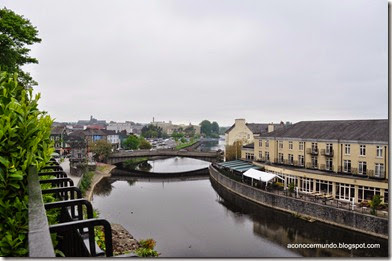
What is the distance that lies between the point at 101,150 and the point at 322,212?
2579 centimetres

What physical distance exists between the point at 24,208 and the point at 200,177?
28.8 m

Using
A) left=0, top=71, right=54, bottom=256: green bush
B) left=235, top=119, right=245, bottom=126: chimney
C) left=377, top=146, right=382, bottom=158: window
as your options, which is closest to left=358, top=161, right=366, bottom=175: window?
left=377, top=146, right=382, bottom=158: window

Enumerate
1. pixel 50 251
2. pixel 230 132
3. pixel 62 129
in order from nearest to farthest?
1. pixel 50 251
2. pixel 230 132
3. pixel 62 129

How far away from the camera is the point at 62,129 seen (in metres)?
41.2

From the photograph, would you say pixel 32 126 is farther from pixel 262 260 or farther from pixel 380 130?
pixel 380 130

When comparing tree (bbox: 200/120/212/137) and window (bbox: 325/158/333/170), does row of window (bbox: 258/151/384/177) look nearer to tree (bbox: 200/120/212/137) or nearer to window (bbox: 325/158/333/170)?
window (bbox: 325/158/333/170)

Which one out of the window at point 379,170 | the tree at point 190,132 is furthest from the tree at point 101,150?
the tree at point 190,132

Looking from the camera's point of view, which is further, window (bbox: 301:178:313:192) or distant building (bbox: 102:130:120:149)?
distant building (bbox: 102:130:120:149)

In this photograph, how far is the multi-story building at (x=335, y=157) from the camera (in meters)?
15.2

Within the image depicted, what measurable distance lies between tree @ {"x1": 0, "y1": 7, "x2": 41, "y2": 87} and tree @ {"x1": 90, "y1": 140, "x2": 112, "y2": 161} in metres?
23.6

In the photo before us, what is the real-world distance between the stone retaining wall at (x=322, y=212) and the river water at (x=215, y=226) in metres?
0.35

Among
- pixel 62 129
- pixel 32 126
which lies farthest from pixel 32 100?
pixel 62 129

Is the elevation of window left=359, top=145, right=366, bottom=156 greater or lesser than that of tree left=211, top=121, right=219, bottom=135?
lesser

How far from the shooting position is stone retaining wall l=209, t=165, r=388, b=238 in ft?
40.5
